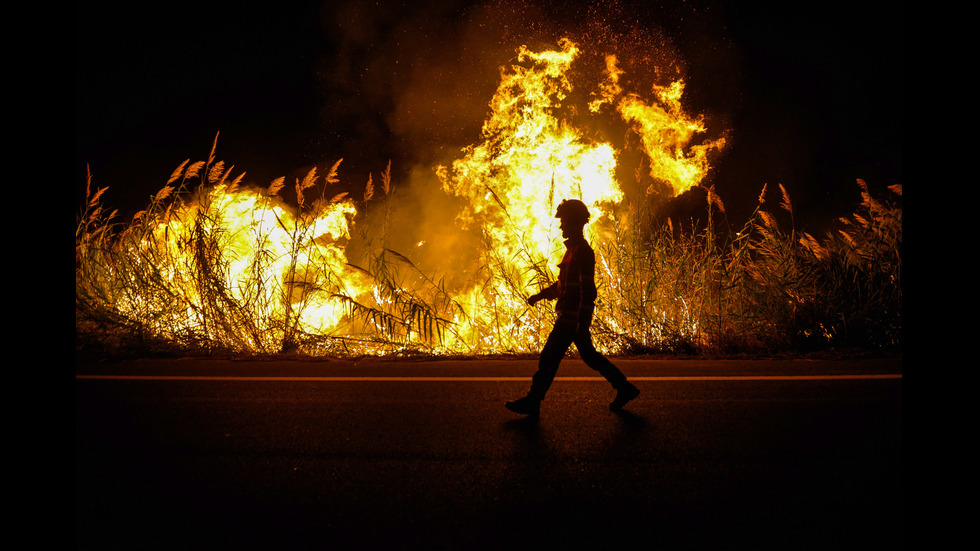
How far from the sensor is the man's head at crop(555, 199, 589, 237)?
498cm

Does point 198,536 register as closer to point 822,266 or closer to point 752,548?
point 752,548

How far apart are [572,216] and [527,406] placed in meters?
1.56

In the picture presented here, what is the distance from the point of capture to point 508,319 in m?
8.52

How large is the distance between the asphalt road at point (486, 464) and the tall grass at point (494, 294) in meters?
1.98

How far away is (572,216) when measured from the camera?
499 centimetres

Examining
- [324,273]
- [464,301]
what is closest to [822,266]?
[464,301]

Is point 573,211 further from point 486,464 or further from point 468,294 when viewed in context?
point 468,294

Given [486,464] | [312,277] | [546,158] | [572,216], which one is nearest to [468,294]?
[312,277]

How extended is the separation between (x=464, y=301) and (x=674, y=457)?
5.89 m

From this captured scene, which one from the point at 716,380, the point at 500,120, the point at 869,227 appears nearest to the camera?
the point at 716,380

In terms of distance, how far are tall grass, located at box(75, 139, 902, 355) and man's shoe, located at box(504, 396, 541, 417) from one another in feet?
10.9

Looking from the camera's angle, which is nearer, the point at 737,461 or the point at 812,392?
the point at 737,461

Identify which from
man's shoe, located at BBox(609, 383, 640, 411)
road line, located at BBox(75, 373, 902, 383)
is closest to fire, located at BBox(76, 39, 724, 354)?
road line, located at BBox(75, 373, 902, 383)

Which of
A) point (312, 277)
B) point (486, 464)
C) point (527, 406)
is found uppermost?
point (312, 277)
